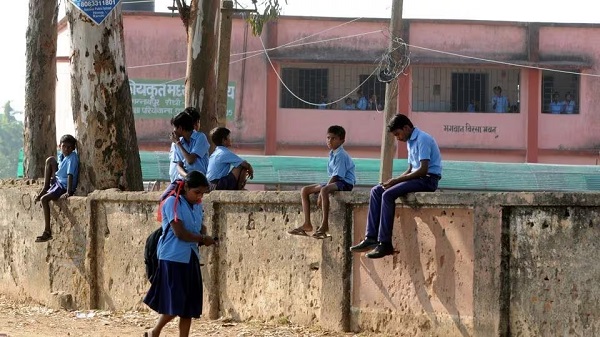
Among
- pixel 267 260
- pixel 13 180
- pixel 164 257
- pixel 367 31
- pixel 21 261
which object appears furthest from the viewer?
pixel 367 31

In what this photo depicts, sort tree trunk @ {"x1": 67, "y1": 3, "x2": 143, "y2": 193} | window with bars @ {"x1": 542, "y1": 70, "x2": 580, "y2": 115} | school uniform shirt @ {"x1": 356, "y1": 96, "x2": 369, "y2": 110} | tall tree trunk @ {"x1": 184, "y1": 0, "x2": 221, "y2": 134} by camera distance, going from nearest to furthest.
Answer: tree trunk @ {"x1": 67, "y1": 3, "x2": 143, "y2": 193} → tall tree trunk @ {"x1": 184, "y1": 0, "x2": 221, "y2": 134} → window with bars @ {"x1": 542, "y1": 70, "x2": 580, "y2": 115} → school uniform shirt @ {"x1": 356, "y1": 96, "x2": 369, "y2": 110}

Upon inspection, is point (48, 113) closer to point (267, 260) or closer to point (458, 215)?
point (267, 260)

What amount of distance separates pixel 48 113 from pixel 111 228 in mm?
6453

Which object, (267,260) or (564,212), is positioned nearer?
(564,212)

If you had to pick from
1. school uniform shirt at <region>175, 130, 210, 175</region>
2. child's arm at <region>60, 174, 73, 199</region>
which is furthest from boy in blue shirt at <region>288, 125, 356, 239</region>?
child's arm at <region>60, 174, 73, 199</region>

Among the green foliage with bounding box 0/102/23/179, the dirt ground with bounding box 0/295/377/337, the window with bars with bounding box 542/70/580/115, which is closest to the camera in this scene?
the dirt ground with bounding box 0/295/377/337

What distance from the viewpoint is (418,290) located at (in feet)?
34.5

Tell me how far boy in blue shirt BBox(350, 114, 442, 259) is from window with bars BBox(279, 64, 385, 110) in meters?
25.9

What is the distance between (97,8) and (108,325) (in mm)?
4204

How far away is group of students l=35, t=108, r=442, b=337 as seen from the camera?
934 cm

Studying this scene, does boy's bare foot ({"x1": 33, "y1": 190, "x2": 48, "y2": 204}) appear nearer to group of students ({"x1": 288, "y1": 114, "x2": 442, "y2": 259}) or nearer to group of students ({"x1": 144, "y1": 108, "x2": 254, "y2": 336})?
group of students ({"x1": 288, "y1": 114, "x2": 442, "y2": 259})

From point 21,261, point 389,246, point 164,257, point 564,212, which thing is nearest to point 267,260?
point 389,246

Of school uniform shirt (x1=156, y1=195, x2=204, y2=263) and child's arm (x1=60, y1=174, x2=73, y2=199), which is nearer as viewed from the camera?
school uniform shirt (x1=156, y1=195, x2=204, y2=263)

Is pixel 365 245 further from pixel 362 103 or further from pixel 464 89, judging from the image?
pixel 464 89
